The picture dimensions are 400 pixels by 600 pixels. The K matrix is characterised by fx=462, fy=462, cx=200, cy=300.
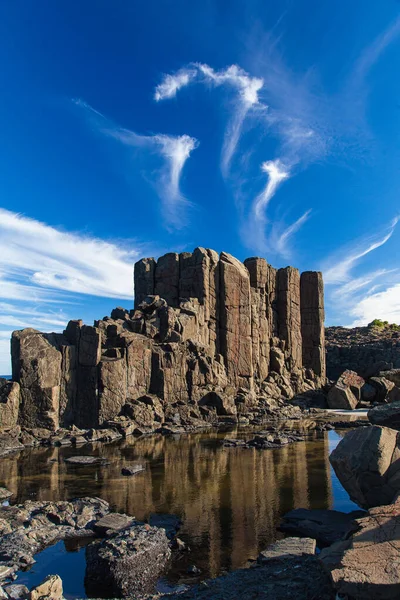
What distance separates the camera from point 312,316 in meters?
60.4

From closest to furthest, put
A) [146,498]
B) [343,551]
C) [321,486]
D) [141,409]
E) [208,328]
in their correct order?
[343,551] < [146,498] < [321,486] < [141,409] < [208,328]

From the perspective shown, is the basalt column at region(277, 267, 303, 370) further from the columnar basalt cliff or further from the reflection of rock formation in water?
the reflection of rock formation in water

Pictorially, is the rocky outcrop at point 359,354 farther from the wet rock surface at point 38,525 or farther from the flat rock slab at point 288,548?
the flat rock slab at point 288,548

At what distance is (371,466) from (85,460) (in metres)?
13.3

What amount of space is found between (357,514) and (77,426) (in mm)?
20782

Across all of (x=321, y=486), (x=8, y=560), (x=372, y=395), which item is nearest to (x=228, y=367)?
(x=372, y=395)

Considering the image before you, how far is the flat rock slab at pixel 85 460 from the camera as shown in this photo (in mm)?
19797

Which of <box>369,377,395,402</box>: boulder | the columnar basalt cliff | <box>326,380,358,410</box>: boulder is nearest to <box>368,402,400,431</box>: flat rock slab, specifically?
the columnar basalt cliff

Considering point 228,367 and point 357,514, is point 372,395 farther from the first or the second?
point 357,514

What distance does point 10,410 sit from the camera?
2644 centimetres

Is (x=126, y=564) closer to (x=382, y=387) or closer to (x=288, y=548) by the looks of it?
(x=288, y=548)

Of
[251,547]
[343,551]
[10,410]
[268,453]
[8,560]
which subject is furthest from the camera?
[10,410]

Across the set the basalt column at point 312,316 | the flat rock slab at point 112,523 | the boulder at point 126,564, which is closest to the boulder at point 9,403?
the flat rock slab at point 112,523

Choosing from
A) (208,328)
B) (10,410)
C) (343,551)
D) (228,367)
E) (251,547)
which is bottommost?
(251,547)
